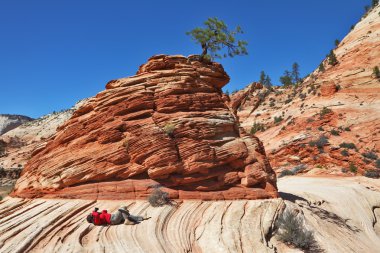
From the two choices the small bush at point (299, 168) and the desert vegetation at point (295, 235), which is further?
the small bush at point (299, 168)

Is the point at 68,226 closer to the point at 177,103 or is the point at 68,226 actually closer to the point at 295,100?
the point at 177,103

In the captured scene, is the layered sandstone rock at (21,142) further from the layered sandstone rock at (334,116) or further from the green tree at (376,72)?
the green tree at (376,72)

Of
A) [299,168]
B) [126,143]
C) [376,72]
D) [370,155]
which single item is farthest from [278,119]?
[126,143]

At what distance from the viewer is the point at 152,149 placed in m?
14.8

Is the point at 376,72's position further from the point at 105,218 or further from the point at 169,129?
the point at 105,218

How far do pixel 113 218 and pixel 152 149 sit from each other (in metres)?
4.28

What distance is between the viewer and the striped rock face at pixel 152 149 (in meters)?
14.2

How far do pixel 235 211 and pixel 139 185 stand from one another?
4.56m

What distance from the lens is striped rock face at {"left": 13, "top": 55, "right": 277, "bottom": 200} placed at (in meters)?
14.2

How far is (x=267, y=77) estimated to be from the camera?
108625mm

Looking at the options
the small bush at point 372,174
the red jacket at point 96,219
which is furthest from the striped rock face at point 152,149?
the small bush at point 372,174

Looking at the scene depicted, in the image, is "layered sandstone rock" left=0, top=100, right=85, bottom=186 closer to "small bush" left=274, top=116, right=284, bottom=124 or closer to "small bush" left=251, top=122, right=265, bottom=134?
"small bush" left=251, top=122, right=265, bottom=134

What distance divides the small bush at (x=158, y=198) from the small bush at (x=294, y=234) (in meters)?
4.97

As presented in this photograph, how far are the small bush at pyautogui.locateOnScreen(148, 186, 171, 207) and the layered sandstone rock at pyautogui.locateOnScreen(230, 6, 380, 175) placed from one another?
17.1m
